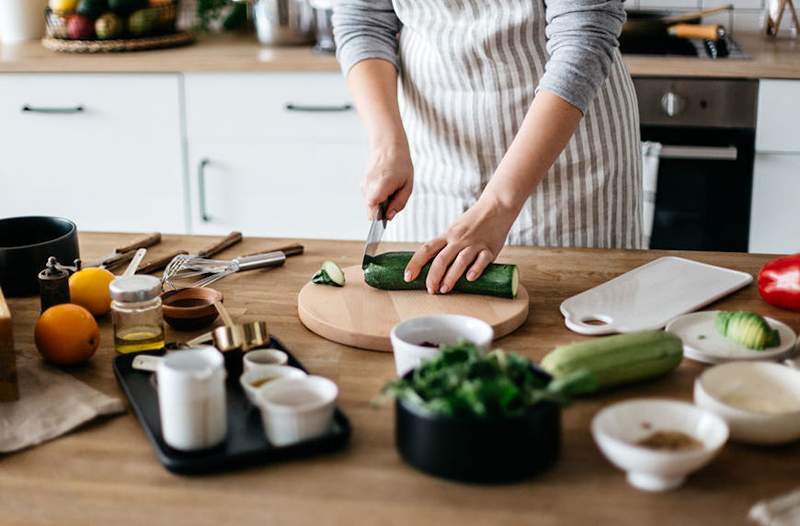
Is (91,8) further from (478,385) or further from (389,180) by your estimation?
(478,385)

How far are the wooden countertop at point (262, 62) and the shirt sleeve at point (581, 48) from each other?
101cm

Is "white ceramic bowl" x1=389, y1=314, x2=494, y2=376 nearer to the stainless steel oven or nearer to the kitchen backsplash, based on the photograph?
the stainless steel oven

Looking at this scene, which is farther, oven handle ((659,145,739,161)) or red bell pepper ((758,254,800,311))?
oven handle ((659,145,739,161))

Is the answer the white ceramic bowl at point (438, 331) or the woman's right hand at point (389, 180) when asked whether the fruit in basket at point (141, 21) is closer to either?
the woman's right hand at point (389, 180)

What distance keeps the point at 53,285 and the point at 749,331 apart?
0.87 metres

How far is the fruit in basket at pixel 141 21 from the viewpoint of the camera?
9.57 feet

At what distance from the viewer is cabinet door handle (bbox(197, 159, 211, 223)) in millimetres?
2896

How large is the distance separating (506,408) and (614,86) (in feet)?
3.54

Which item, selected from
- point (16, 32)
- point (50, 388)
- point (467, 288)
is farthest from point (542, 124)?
point (16, 32)

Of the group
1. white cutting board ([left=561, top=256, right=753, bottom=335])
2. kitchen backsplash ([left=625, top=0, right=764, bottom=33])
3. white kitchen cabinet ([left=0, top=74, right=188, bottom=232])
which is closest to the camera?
white cutting board ([left=561, top=256, right=753, bottom=335])

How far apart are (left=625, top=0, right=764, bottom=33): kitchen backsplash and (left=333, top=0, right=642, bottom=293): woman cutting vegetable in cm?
136

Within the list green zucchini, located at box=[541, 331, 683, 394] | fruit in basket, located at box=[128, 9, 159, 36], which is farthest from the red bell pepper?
fruit in basket, located at box=[128, 9, 159, 36]

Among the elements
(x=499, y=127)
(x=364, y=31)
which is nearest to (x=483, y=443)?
(x=499, y=127)

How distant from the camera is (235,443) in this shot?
1005mm
